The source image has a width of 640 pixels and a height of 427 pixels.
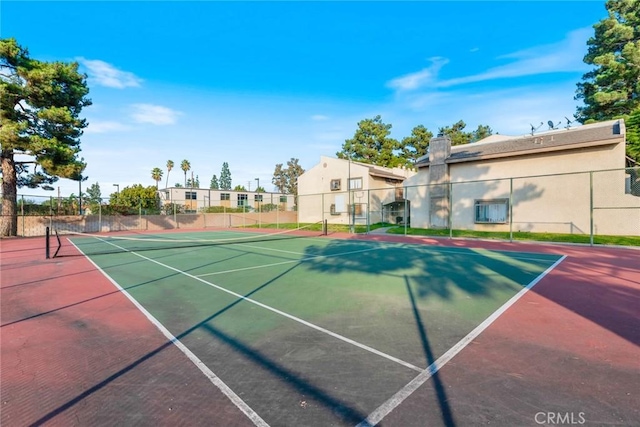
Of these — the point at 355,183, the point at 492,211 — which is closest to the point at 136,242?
the point at 355,183

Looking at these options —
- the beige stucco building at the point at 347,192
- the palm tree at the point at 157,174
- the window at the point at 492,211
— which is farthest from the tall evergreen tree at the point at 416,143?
the palm tree at the point at 157,174

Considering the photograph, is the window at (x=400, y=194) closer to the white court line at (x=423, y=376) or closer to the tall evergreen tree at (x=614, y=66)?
the tall evergreen tree at (x=614, y=66)

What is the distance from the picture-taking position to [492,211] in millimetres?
22281

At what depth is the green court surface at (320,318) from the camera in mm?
3350

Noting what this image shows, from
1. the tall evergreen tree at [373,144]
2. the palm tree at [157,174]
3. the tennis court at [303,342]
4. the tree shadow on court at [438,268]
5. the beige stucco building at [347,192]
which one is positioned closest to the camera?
the tennis court at [303,342]

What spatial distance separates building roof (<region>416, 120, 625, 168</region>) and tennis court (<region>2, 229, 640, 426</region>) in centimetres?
1294

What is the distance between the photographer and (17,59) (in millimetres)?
21797

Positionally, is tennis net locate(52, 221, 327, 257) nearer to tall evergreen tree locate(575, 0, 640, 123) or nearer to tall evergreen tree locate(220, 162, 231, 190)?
tall evergreen tree locate(575, 0, 640, 123)

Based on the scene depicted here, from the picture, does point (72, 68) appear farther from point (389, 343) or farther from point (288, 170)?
point (288, 170)

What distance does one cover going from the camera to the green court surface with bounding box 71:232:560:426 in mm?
3350

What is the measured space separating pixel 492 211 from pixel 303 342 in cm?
2174

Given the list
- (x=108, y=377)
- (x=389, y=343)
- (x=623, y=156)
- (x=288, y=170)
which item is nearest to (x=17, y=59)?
(x=108, y=377)

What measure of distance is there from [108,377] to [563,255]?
14839 mm

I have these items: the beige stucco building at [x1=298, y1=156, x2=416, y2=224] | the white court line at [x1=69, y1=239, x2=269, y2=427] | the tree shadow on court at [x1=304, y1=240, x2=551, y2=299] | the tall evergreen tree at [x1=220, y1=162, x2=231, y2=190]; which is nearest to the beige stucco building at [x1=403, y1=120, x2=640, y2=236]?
the beige stucco building at [x1=298, y1=156, x2=416, y2=224]
